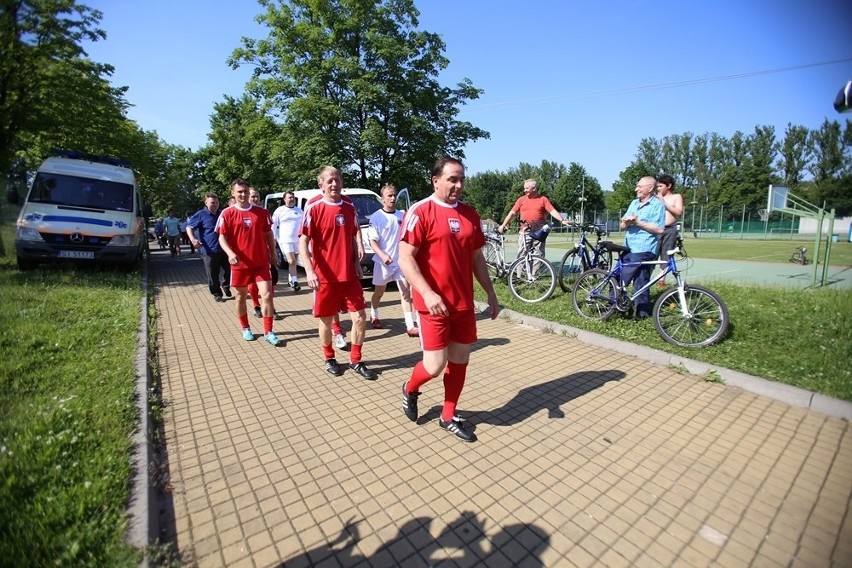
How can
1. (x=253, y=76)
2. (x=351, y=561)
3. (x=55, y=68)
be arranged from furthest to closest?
1. (x=253, y=76)
2. (x=55, y=68)
3. (x=351, y=561)

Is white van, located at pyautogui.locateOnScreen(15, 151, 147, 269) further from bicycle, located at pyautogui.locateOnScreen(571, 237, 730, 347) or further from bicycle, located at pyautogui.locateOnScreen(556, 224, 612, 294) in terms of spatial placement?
bicycle, located at pyautogui.locateOnScreen(571, 237, 730, 347)

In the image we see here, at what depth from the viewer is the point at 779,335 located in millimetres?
5070

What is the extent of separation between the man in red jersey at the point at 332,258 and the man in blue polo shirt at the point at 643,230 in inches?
143

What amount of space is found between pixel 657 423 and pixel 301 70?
1525 centimetres

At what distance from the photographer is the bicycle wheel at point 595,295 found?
6094 mm

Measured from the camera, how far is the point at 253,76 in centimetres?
1630

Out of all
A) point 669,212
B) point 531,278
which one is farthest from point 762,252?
point 531,278

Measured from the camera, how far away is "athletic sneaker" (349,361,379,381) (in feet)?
14.7

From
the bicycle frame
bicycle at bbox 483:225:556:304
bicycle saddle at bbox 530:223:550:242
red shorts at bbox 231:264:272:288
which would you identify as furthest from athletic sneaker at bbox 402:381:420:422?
bicycle saddle at bbox 530:223:550:242

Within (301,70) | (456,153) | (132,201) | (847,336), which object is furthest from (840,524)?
(301,70)

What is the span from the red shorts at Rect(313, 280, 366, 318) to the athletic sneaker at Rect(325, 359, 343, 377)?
0.52m

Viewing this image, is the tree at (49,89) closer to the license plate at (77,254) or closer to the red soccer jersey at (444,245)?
the license plate at (77,254)

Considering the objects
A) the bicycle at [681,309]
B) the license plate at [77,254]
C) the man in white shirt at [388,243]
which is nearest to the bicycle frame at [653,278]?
the bicycle at [681,309]

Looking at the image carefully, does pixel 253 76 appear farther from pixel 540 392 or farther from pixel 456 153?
pixel 540 392
